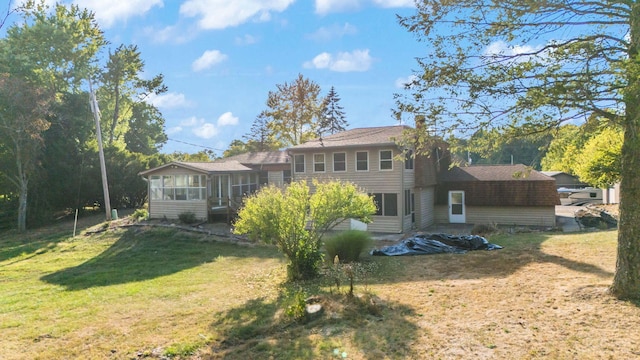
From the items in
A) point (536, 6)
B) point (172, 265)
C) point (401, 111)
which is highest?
point (536, 6)

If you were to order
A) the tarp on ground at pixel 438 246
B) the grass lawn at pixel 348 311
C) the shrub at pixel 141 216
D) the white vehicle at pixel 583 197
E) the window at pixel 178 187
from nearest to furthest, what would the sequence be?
the grass lawn at pixel 348 311
the tarp on ground at pixel 438 246
the window at pixel 178 187
the shrub at pixel 141 216
the white vehicle at pixel 583 197

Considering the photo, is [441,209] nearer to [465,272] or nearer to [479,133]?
[465,272]

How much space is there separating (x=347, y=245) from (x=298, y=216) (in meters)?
2.57

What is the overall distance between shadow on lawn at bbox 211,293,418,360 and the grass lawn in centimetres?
3

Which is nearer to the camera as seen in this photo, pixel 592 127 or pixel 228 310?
pixel 592 127

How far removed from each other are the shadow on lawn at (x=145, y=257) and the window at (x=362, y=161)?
657 cm

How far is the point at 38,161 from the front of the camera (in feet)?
82.4

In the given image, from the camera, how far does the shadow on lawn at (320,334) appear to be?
5.28m

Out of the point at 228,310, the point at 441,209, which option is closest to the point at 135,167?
the point at 441,209

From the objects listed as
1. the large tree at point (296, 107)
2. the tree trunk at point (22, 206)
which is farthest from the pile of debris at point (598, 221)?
the tree trunk at point (22, 206)

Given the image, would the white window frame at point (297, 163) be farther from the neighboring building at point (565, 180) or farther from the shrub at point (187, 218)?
the neighboring building at point (565, 180)

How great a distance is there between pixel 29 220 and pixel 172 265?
62.0 feet

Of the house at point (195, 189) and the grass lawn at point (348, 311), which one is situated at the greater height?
the house at point (195, 189)

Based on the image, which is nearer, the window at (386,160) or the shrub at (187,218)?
the window at (386,160)
